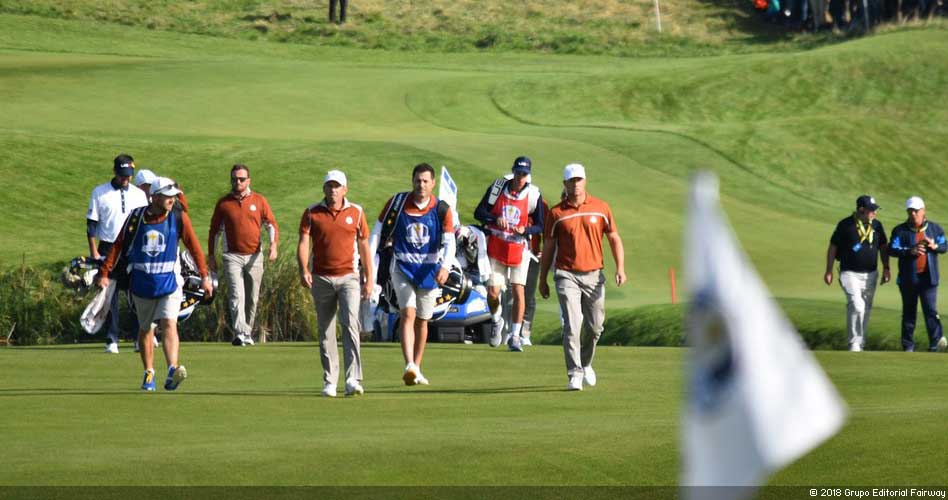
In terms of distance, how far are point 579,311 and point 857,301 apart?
675 centimetres

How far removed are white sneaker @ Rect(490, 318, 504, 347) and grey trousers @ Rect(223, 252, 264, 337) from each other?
9.29 ft

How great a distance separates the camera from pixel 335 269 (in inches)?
537

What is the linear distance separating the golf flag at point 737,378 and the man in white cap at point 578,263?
403 inches

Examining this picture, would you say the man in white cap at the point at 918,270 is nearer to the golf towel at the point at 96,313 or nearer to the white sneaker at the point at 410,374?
the white sneaker at the point at 410,374

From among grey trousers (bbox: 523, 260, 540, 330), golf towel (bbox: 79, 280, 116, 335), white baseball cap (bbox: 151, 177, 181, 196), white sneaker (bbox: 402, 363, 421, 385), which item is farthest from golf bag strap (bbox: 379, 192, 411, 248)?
grey trousers (bbox: 523, 260, 540, 330)

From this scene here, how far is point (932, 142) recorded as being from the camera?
40.6 meters

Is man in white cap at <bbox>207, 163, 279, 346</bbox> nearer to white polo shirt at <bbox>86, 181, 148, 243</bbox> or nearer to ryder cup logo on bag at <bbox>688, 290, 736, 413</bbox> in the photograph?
white polo shirt at <bbox>86, 181, 148, 243</bbox>

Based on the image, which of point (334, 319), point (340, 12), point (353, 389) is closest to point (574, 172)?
point (334, 319)

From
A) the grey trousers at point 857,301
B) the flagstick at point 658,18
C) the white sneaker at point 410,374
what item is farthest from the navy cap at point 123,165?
the flagstick at point 658,18

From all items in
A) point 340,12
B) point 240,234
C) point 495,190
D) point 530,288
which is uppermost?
point 340,12

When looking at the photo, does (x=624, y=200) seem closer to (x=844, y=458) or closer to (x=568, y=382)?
(x=568, y=382)

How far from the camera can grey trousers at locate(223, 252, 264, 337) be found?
1933cm

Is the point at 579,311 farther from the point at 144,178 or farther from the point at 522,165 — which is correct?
the point at 144,178

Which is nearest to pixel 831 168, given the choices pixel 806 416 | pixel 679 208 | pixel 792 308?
pixel 679 208
